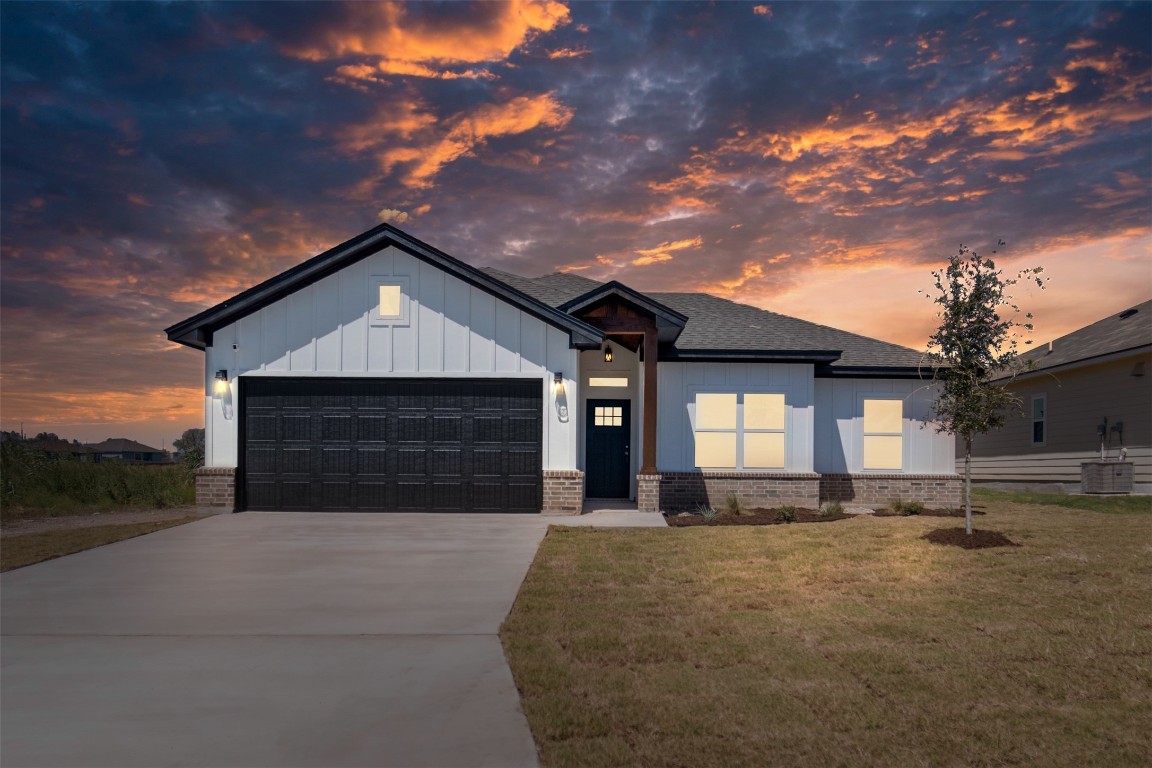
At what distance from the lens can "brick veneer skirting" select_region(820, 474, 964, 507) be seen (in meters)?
20.6

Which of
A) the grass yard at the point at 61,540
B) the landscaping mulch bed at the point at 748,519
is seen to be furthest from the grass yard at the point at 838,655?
the grass yard at the point at 61,540

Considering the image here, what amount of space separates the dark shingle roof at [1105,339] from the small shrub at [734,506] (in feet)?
29.7

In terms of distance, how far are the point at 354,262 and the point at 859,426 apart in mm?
12621

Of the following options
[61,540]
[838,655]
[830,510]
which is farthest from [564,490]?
[838,655]

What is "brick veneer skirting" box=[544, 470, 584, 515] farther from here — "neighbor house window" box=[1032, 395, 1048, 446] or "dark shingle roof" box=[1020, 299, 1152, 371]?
"neighbor house window" box=[1032, 395, 1048, 446]

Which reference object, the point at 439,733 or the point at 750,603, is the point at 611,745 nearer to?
the point at 439,733

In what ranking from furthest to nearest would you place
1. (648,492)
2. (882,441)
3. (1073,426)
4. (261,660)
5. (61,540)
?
(1073,426), (882,441), (648,492), (61,540), (261,660)

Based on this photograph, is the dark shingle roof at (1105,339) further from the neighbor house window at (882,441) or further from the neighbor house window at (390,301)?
the neighbor house window at (390,301)

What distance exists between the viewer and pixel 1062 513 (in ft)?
60.2

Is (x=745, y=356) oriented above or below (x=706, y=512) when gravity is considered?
above

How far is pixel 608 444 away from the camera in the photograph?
67.5 ft

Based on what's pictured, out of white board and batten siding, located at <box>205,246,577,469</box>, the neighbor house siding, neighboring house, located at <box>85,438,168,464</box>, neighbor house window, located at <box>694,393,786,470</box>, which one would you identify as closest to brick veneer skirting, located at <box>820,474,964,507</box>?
neighbor house window, located at <box>694,393,786,470</box>

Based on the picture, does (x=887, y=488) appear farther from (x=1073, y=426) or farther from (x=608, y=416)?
(x=1073, y=426)

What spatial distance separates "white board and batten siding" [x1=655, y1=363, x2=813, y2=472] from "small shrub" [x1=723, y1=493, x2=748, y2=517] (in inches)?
43.1
